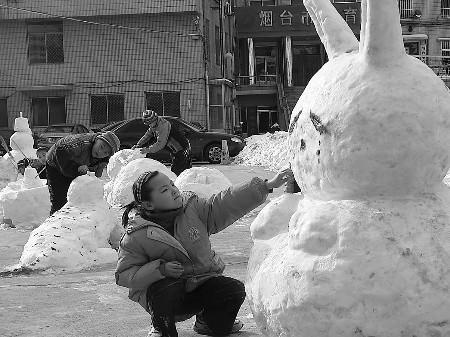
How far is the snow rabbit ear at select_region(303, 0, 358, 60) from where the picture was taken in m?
2.90

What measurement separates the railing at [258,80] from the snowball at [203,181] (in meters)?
21.7

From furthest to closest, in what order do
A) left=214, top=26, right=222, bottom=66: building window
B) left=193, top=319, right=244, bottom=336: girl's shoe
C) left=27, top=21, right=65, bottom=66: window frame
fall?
1. left=214, top=26, right=222, bottom=66: building window
2. left=27, top=21, right=65, bottom=66: window frame
3. left=193, top=319, right=244, bottom=336: girl's shoe

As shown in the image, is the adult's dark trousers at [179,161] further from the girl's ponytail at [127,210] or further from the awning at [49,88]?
the awning at [49,88]

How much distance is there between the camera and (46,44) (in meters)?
24.4

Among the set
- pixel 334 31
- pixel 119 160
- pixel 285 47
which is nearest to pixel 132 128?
pixel 119 160

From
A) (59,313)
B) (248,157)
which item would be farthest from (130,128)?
(59,313)

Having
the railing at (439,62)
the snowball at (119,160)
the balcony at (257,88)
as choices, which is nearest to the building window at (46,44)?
the balcony at (257,88)

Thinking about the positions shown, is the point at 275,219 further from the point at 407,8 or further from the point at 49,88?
the point at 407,8

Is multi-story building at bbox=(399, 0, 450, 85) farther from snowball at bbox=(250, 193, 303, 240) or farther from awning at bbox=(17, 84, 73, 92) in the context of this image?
snowball at bbox=(250, 193, 303, 240)

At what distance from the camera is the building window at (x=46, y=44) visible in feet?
79.9

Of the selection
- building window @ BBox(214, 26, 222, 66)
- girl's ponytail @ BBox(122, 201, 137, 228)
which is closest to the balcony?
building window @ BBox(214, 26, 222, 66)

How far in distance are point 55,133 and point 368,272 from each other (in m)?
18.0

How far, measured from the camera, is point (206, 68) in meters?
23.4

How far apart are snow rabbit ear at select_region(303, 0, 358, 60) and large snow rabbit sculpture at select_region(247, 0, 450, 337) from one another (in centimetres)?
16
